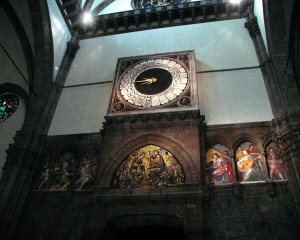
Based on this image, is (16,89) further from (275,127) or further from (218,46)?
(275,127)

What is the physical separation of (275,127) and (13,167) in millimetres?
6721

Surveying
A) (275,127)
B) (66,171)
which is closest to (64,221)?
(66,171)

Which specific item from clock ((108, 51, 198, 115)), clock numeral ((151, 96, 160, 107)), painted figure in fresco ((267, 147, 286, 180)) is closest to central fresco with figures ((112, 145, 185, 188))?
clock ((108, 51, 198, 115))

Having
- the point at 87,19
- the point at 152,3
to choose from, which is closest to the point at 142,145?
the point at 87,19

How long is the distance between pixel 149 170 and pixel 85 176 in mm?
1818

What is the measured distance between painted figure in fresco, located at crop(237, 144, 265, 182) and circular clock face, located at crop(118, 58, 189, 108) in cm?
239

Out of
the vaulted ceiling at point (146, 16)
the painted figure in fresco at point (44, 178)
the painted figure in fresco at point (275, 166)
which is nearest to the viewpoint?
the painted figure in fresco at point (275, 166)

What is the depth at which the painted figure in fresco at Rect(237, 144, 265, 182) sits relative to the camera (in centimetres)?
668

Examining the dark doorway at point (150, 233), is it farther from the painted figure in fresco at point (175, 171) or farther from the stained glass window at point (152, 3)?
the stained glass window at point (152, 3)

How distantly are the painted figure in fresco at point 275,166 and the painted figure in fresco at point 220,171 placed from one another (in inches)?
35.1

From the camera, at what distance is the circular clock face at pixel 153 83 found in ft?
27.4

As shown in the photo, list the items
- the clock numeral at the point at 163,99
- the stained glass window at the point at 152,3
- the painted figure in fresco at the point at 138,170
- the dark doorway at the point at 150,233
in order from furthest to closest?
the stained glass window at the point at 152,3, the clock numeral at the point at 163,99, the dark doorway at the point at 150,233, the painted figure in fresco at the point at 138,170

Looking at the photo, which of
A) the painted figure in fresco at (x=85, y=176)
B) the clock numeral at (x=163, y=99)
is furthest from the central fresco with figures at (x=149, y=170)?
the clock numeral at (x=163, y=99)

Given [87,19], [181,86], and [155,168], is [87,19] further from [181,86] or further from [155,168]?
[155,168]
